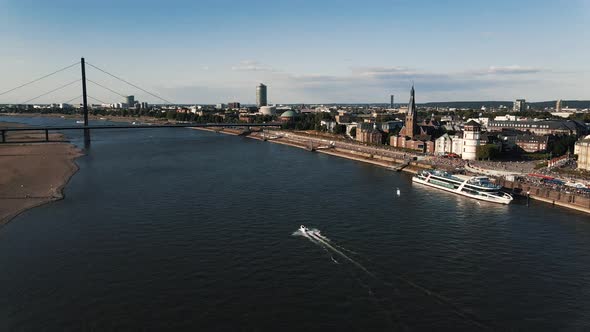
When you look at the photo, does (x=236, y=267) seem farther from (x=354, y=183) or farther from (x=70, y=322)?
(x=354, y=183)

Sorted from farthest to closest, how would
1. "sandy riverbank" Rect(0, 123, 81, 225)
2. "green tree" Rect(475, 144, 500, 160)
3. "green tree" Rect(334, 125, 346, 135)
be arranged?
1. "green tree" Rect(334, 125, 346, 135)
2. "green tree" Rect(475, 144, 500, 160)
3. "sandy riverbank" Rect(0, 123, 81, 225)

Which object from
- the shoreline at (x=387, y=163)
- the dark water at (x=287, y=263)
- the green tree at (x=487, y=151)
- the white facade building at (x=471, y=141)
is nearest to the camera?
the dark water at (x=287, y=263)

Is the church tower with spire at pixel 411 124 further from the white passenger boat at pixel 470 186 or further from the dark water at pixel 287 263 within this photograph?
the dark water at pixel 287 263

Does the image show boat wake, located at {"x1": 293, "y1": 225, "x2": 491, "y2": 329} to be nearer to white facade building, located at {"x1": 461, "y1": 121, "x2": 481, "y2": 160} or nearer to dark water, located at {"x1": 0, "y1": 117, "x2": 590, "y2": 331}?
dark water, located at {"x1": 0, "y1": 117, "x2": 590, "y2": 331}

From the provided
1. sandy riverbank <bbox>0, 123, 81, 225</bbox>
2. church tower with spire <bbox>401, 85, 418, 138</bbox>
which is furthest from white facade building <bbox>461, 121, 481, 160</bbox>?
sandy riverbank <bbox>0, 123, 81, 225</bbox>

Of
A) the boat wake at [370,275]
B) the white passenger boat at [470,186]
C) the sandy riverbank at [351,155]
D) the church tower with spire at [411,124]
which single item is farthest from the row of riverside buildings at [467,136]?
the boat wake at [370,275]

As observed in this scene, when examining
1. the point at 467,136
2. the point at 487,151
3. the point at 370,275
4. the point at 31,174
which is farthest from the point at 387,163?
the point at 31,174

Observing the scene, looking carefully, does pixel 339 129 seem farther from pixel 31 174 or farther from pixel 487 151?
pixel 31 174
